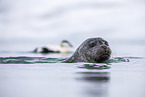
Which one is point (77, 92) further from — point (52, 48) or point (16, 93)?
point (52, 48)

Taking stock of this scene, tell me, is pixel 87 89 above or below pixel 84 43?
below

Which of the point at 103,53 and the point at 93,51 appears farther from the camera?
the point at 93,51

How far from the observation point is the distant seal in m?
5.83

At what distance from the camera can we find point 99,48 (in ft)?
19.2

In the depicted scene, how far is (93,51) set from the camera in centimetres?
605

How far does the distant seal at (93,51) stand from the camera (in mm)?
5828

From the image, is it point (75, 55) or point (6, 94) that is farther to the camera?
point (75, 55)

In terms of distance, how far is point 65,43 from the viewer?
2023 centimetres

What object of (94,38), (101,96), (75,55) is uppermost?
(94,38)

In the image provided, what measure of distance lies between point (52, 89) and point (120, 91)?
74cm

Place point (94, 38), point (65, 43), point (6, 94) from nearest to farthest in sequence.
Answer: point (6, 94) → point (94, 38) → point (65, 43)

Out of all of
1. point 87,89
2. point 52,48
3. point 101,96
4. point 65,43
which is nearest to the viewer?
point 101,96

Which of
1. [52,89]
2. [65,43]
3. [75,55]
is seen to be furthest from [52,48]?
[52,89]

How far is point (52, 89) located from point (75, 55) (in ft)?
15.2
